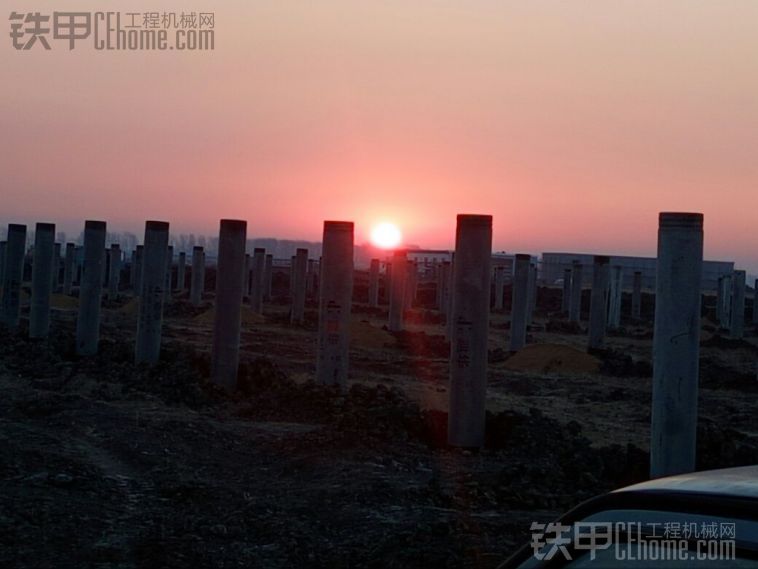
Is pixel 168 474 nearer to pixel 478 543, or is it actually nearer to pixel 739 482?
pixel 478 543

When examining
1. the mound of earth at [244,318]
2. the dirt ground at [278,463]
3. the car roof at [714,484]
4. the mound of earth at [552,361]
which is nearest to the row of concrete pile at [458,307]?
the dirt ground at [278,463]

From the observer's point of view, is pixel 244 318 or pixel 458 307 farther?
pixel 244 318

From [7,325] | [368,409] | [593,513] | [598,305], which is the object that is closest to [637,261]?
[598,305]

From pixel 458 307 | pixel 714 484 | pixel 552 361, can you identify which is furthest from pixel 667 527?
pixel 552 361

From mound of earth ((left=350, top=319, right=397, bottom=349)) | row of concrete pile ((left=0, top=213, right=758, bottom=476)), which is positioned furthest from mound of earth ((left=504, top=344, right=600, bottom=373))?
mound of earth ((left=350, top=319, right=397, bottom=349))

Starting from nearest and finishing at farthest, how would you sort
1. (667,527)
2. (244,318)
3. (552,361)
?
(667,527), (552,361), (244,318)

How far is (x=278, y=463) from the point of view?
29.7 ft

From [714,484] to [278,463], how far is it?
272 inches

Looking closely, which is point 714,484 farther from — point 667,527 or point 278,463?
point 278,463

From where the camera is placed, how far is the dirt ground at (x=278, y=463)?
641cm

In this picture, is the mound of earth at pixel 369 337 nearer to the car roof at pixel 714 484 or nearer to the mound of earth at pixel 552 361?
the mound of earth at pixel 552 361

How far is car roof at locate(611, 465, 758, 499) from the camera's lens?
90.6 inches

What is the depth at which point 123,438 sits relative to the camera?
9.60 metres

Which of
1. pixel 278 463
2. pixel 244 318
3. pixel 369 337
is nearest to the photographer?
pixel 278 463
